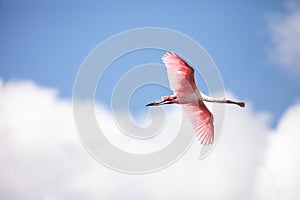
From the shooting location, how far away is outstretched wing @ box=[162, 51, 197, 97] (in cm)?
1202

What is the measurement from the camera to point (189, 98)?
12.8 metres

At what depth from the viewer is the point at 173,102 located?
1289 cm

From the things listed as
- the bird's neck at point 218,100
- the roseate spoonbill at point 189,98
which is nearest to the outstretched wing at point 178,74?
the roseate spoonbill at point 189,98

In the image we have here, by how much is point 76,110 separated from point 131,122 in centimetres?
127

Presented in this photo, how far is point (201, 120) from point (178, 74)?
1635 mm

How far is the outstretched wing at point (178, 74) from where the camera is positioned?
39.4 feet

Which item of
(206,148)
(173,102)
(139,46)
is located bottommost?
(206,148)

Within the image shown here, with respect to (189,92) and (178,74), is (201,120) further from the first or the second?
(178,74)

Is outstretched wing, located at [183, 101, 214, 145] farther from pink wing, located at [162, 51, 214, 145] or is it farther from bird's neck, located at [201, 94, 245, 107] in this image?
bird's neck, located at [201, 94, 245, 107]

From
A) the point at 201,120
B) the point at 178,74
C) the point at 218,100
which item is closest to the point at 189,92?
the point at 178,74

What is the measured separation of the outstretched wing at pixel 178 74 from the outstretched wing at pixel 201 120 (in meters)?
0.72

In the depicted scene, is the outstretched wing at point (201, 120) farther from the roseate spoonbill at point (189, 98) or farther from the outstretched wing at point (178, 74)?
the outstretched wing at point (178, 74)

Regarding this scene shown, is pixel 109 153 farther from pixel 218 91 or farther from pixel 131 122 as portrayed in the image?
pixel 218 91

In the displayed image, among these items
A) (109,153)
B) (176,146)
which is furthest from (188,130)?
(109,153)
